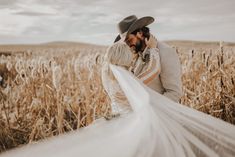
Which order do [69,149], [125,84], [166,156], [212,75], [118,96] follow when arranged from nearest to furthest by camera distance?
[69,149]
[166,156]
[125,84]
[118,96]
[212,75]

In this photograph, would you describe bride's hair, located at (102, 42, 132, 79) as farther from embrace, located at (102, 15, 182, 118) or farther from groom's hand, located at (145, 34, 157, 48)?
groom's hand, located at (145, 34, 157, 48)

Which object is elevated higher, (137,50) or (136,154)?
(137,50)

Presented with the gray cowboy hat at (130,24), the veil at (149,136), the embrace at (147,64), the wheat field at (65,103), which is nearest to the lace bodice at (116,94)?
the embrace at (147,64)

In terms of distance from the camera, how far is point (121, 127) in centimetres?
136

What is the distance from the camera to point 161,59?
199 centimetres

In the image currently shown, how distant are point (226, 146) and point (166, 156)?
246 millimetres

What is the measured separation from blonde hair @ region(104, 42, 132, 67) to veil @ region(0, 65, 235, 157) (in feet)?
0.99

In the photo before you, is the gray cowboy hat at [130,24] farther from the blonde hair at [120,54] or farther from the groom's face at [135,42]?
the blonde hair at [120,54]

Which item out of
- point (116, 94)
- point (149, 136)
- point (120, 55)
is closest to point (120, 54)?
point (120, 55)

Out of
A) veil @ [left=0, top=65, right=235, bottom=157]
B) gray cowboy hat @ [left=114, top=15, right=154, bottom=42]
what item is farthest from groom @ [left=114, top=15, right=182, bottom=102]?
veil @ [left=0, top=65, right=235, bottom=157]

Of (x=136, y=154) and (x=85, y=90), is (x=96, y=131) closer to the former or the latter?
(x=136, y=154)

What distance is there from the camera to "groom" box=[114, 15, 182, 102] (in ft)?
6.53

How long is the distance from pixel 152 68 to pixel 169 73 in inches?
3.5

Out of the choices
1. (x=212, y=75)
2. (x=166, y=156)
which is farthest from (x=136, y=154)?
(x=212, y=75)
